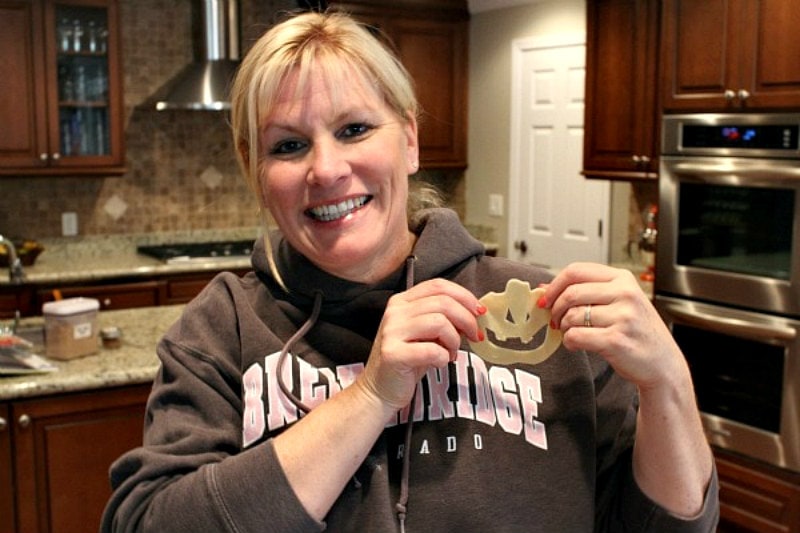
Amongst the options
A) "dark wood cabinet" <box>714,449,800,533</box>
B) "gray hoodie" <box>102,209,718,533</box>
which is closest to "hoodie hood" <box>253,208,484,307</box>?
"gray hoodie" <box>102,209,718,533</box>

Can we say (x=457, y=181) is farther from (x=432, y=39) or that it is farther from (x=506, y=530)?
(x=506, y=530)

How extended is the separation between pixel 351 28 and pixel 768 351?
2.43 m

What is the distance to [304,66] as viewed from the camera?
105cm

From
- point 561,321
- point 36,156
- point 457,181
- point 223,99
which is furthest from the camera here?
point 457,181

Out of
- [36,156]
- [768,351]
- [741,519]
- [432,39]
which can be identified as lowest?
[741,519]

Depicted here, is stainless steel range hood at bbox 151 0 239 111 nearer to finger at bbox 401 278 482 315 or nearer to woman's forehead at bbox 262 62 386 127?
woman's forehead at bbox 262 62 386 127

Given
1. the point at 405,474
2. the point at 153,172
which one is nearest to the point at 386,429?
the point at 405,474

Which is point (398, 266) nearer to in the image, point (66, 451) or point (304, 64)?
point (304, 64)

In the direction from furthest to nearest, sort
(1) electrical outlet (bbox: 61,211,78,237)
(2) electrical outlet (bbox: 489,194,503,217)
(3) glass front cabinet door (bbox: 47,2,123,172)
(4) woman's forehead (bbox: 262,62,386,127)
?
(2) electrical outlet (bbox: 489,194,503,217) → (1) electrical outlet (bbox: 61,211,78,237) → (3) glass front cabinet door (bbox: 47,2,123,172) → (4) woman's forehead (bbox: 262,62,386,127)

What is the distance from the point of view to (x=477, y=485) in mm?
1057

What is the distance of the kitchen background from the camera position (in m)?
4.65

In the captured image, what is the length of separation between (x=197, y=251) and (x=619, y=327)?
12.9 feet

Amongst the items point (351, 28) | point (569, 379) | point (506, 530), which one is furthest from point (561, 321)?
point (351, 28)

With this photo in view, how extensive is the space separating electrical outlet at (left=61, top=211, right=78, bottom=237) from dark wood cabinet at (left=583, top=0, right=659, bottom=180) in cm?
278
